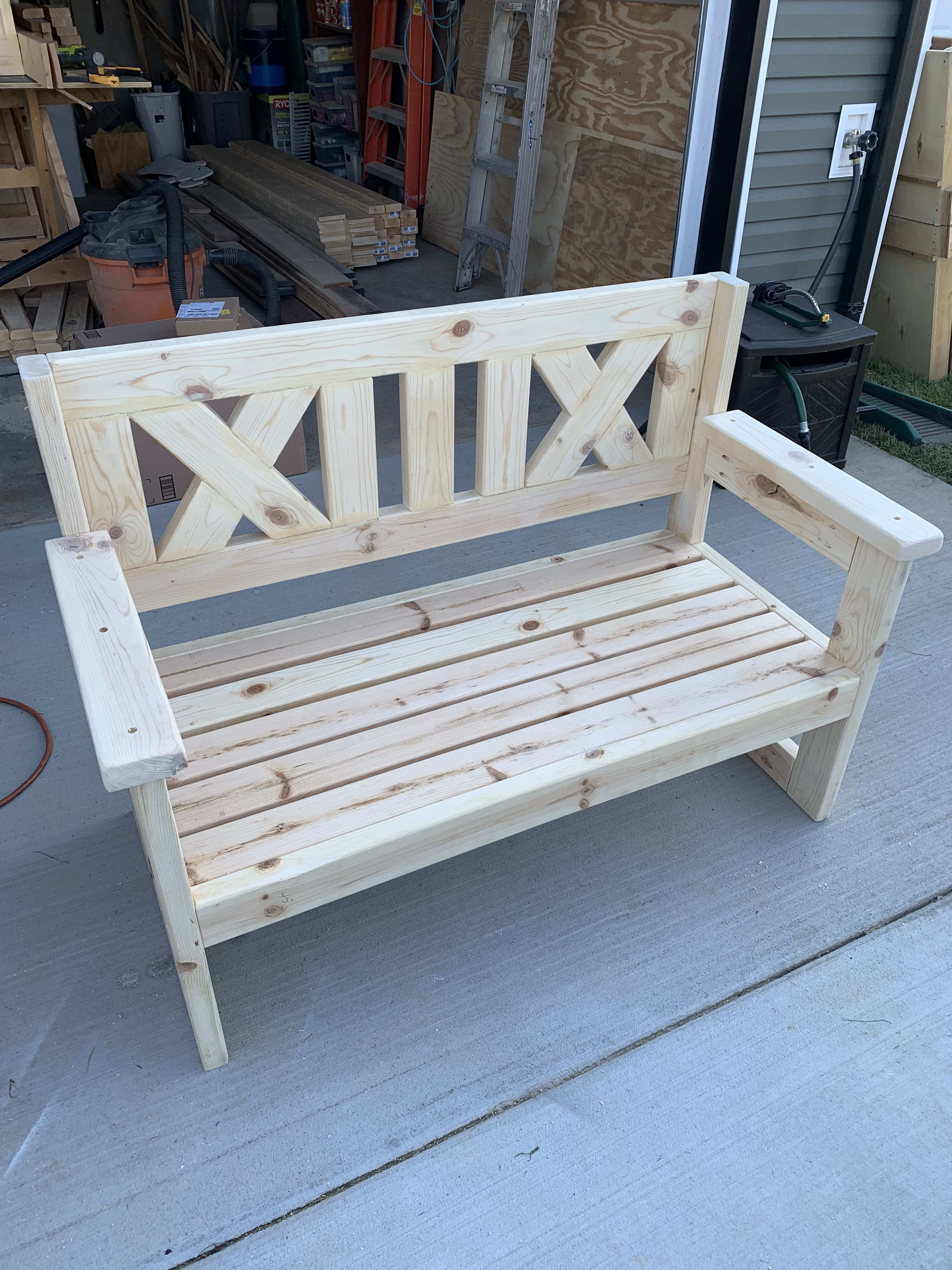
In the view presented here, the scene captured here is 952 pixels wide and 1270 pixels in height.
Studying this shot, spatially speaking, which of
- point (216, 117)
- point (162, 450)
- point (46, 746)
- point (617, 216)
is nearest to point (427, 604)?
point (46, 746)

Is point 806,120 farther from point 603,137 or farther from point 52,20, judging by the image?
point 52,20

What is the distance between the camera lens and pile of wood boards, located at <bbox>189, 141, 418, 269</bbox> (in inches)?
208

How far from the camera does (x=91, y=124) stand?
7223mm

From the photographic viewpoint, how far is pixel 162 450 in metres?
3.14

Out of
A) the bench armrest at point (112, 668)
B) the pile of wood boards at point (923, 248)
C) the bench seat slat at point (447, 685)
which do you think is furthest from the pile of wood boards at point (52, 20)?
the bench seat slat at point (447, 685)

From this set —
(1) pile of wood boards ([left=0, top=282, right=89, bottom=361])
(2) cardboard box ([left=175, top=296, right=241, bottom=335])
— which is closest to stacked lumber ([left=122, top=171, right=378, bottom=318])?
(1) pile of wood boards ([left=0, top=282, right=89, bottom=361])

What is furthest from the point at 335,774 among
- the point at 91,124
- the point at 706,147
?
the point at 91,124

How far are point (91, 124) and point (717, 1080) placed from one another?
26.3 feet

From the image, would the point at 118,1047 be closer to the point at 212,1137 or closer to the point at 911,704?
the point at 212,1137

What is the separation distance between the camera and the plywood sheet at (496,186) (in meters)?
4.68

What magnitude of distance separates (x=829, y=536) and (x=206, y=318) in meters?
2.36

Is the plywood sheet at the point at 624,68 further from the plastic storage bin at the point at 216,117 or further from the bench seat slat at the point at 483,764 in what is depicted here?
the plastic storage bin at the point at 216,117

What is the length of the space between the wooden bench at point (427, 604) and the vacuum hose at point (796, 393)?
1.08 meters

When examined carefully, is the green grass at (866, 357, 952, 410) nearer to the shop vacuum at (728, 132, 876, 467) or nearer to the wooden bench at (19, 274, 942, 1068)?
the shop vacuum at (728, 132, 876, 467)
